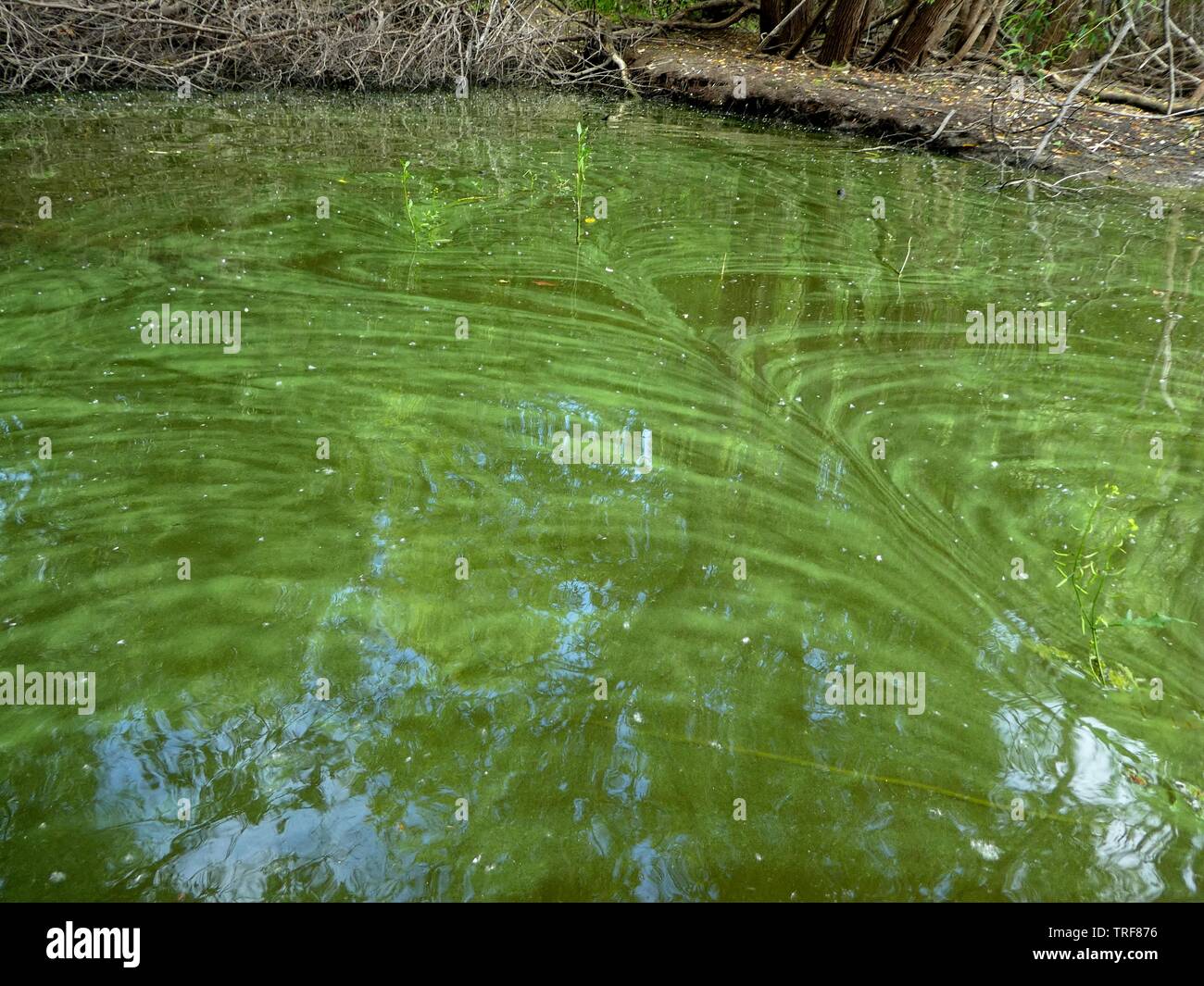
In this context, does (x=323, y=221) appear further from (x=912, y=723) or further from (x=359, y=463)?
(x=912, y=723)

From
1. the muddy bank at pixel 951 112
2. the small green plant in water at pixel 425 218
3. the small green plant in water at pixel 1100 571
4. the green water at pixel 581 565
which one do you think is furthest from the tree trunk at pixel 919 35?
the small green plant in water at pixel 1100 571

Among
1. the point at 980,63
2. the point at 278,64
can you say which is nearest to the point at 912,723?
the point at 980,63

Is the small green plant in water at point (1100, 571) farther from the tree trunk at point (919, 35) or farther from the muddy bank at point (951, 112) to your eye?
the tree trunk at point (919, 35)

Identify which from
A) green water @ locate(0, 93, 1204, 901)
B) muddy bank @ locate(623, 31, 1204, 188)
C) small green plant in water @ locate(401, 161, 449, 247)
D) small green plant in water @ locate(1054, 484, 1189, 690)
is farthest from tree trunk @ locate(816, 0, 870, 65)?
small green plant in water @ locate(1054, 484, 1189, 690)

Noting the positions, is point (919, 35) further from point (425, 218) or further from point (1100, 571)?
point (1100, 571)

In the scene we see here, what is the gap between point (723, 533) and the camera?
2.40 metres

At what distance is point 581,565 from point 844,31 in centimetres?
758

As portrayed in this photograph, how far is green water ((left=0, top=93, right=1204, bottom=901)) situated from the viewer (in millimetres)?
1588

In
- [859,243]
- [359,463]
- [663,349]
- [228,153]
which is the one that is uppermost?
[228,153]

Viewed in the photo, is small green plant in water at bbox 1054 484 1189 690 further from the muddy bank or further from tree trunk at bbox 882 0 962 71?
tree trunk at bbox 882 0 962 71

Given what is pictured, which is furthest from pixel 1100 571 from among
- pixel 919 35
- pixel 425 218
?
pixel 919 35

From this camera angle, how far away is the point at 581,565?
7.41 ft

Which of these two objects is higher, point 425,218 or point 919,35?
point 919,35
